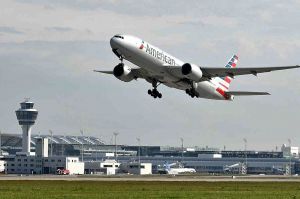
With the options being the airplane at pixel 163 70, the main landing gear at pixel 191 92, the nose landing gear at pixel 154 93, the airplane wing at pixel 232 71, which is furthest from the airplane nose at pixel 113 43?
the main landing gear at pixel 191 92

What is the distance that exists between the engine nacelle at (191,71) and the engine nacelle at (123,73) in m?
7.76

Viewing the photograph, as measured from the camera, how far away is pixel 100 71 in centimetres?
10944

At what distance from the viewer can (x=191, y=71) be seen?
95688 mm

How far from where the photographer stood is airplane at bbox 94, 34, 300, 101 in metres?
90.9

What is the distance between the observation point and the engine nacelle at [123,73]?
97.4 metres

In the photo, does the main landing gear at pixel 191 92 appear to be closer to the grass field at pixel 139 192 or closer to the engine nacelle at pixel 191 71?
the engine nacelle at pixel 191 71

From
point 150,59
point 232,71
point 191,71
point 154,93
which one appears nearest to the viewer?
point 150,59

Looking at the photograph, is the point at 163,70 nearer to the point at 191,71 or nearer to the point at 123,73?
the point at 191,71

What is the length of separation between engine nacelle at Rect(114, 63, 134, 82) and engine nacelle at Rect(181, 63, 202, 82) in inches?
305

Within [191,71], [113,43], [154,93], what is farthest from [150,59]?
[154,93]

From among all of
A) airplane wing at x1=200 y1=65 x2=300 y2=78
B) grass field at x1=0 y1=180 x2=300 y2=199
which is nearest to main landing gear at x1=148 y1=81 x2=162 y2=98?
airplane wing at x1=200 y1=65 x2=300 y2=78

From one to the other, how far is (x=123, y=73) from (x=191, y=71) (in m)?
9.21

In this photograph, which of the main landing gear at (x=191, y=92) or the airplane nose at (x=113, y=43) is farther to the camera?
the main landing gear at (x=191, y=92)

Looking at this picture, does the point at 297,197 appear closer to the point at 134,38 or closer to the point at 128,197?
the point at 128,197
